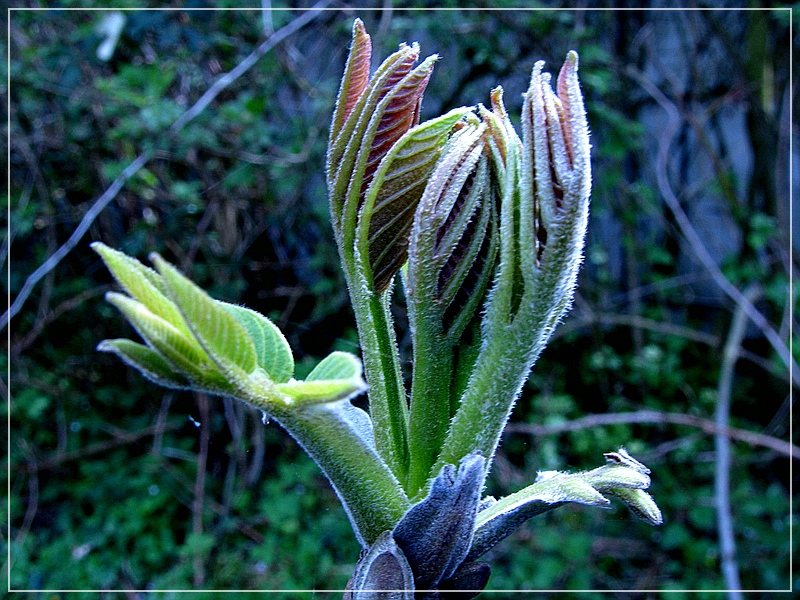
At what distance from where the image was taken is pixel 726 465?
137 cm

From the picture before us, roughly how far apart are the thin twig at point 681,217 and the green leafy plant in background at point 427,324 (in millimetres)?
1372

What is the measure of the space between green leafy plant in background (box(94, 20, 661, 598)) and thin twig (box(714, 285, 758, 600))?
39.7 inches

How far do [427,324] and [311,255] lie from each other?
97cm

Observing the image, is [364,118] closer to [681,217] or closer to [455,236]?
[455,236]

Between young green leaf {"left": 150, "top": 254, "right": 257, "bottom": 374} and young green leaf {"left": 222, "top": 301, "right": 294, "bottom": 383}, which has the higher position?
young green leaf {"left": 150, "top": 254, "right": 257, "bottom": 374}

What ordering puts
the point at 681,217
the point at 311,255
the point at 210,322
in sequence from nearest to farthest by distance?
the point at 210,322, the point at 311,255, the point at 681,217

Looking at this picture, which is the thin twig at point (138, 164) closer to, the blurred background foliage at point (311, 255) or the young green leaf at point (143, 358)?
the blurred background foliage at point (311, 255)

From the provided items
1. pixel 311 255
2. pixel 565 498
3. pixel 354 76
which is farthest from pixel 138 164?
pixel 565 498

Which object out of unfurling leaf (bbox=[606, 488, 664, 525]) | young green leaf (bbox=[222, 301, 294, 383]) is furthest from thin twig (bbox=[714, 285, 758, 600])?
young green leaf (bbox=[222, 301, 294, 383])

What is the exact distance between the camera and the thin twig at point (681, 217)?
1.57 meters

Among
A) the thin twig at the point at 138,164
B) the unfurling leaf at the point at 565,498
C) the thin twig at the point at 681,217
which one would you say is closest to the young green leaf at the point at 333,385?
the unfurling leaf at the point at 565,498

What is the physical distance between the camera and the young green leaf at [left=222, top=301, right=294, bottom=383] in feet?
1.06

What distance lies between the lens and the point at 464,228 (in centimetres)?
31

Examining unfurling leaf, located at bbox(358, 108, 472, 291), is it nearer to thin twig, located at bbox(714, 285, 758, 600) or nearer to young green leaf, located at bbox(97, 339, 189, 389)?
young green leaf, located at bbox(97, 339, 189, 389)
